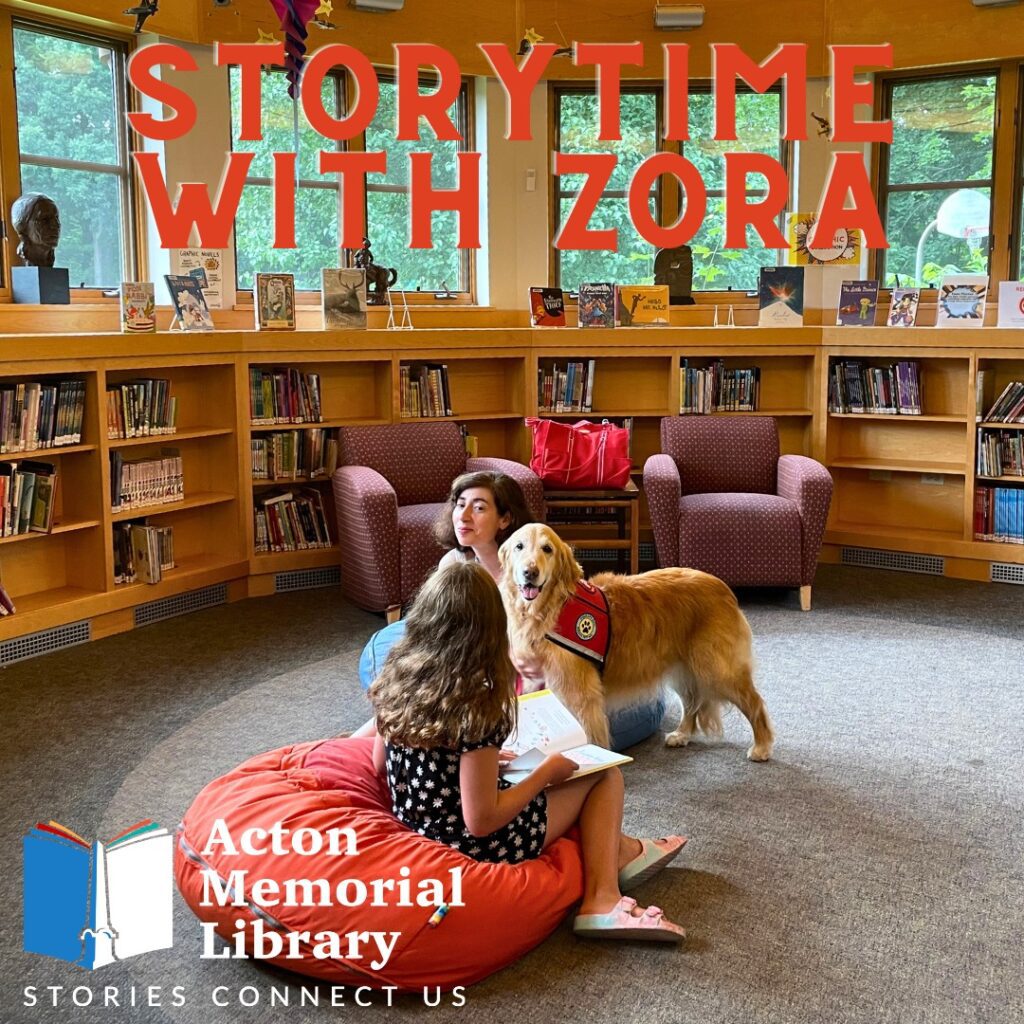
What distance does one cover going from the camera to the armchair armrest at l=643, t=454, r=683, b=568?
544cm

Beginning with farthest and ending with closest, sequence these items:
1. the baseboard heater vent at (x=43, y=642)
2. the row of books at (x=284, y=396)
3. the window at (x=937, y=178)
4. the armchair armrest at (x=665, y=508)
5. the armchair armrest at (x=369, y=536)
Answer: the window at (x=937, y=178), the row of books at (x=284, y=396), the armchair armrest at (x=665, y=508), the armchair armrest at (x=369, y=536), the baseboard heater vent at (x=43, y=642)

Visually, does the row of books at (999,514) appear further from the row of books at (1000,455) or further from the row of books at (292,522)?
the row of books at (292,522)

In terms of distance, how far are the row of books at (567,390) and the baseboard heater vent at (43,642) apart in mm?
2706

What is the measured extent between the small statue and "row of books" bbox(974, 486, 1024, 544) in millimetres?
3248

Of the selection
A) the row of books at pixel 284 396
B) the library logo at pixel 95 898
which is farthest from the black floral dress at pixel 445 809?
the row of books at pixel 284 396

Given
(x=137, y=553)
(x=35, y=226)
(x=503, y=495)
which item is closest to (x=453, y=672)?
(x=503, y=495)

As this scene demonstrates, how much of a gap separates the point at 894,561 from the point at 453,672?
176 inches

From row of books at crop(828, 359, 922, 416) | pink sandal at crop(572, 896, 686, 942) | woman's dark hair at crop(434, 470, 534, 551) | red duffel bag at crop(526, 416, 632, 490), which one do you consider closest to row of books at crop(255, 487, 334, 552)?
red duffel bag at crop(526, 416, 632, 490)

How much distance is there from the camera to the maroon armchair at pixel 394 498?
5082 mm

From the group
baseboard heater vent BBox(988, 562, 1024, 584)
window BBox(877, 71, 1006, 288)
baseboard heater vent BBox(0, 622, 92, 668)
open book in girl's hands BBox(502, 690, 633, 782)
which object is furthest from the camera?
window BBox(877, 71, 1006, 288)

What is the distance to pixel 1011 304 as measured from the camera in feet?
19.8

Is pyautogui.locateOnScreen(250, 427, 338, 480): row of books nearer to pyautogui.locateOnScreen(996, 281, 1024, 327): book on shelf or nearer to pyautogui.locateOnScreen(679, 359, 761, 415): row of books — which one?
pyautogui.locateOnScreen(679, 359, 761, 415): row of books

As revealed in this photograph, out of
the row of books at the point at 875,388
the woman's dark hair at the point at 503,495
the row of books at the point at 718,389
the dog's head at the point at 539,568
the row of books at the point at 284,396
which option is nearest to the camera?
the dog's head at the point at 539,568

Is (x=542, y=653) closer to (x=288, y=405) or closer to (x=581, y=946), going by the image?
(x=581, y=946)
